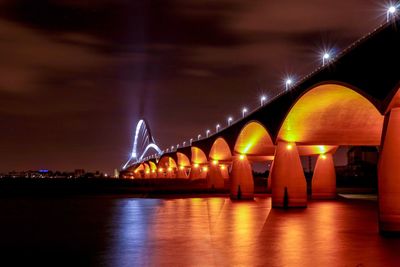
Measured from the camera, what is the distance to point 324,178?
5691 centimetres

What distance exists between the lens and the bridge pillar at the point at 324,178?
183 ft

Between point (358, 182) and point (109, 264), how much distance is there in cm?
10924

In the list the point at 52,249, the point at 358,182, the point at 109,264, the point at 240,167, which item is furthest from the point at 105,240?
the point at 358,182

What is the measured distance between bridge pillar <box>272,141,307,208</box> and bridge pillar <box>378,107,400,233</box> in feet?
65.7

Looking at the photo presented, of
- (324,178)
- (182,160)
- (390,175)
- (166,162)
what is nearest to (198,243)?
(390,175)

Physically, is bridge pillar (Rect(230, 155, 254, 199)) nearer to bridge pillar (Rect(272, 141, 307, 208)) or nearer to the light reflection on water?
bridge pillar (Rect(272, 141, 307, 208))

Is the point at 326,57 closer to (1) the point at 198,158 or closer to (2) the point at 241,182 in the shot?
(2) the point at 241,182

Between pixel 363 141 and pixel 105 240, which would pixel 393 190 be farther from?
pixel 363 141

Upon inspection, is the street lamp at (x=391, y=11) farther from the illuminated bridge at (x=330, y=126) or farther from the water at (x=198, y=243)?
the water at (x=198, y=243)

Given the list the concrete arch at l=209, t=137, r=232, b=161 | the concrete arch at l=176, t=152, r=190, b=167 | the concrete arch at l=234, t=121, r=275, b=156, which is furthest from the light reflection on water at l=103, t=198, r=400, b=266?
the concrete arch at l=176, t=152, r=190, b=167

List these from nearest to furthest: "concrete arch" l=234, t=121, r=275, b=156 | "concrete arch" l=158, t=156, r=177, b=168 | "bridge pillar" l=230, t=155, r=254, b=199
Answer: "concrete arch" l=234, t=121, r=275, b=156 < "bridge pillar" l=230, t=155, r=254, b=199 < "concrete arch" l=158, t=156, r=177, b=168

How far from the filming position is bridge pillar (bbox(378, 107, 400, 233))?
70.7 feet

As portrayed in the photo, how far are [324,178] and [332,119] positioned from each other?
62.4 feet

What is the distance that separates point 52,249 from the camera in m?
19.5
